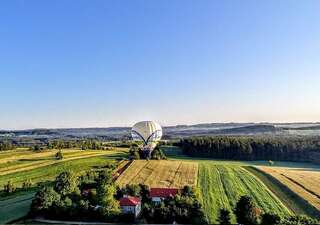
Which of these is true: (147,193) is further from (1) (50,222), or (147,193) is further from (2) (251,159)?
(2) (251,159)

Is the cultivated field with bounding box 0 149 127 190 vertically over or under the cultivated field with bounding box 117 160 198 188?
over

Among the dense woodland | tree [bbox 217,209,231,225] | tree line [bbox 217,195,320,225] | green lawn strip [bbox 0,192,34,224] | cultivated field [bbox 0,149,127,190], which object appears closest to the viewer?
tree line [bbox 217,195,320,225]

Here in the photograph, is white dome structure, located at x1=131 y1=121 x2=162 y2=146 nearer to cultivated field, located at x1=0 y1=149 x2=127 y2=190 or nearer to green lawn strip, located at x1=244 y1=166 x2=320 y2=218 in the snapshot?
cultivated field, located at x1=0 y1=149 x2=127 y2=190

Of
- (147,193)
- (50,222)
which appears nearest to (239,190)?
(147,193)

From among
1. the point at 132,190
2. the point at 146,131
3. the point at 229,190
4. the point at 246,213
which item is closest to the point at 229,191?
the point at 229,190

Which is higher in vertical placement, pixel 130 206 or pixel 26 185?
pixel 26 185

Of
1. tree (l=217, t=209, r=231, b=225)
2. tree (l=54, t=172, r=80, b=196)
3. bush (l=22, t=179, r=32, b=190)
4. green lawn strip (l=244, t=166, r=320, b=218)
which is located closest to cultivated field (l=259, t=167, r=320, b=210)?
green lawn strip (l=244, t=166, r=320, b=218)

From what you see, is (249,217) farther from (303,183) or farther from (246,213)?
(303,183)
